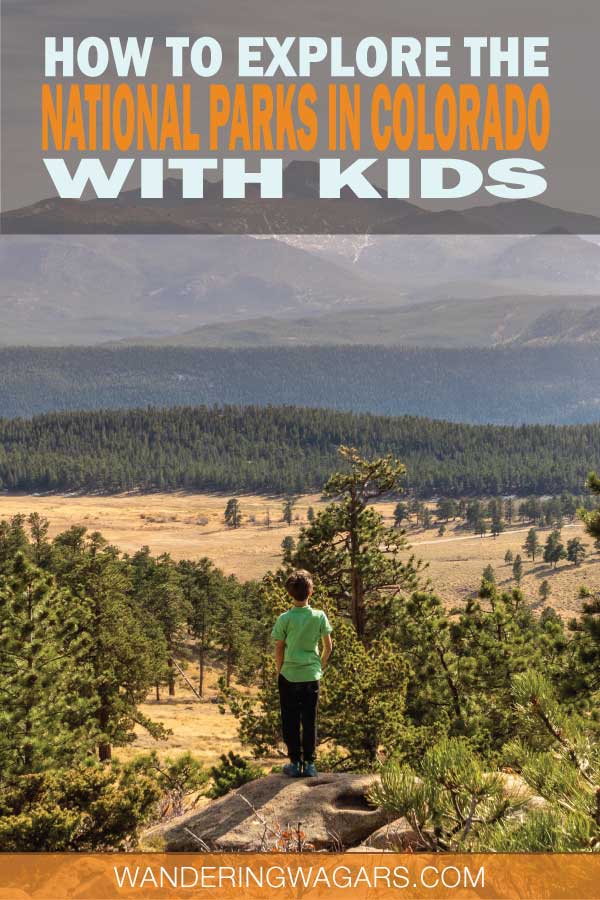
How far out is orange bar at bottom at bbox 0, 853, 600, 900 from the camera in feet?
27.1

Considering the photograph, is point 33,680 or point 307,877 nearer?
point 307,877

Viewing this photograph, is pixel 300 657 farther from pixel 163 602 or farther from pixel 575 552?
pixel 575 552

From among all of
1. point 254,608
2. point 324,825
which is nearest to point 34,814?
point 324,825

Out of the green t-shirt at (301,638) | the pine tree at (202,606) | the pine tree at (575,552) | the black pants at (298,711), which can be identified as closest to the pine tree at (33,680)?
the black pants at (298,711)

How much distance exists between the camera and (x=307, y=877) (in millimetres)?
9969

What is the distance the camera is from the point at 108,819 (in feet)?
50.6

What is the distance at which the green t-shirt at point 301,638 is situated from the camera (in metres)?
13.6

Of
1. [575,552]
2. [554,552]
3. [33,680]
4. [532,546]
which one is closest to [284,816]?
[33,680]

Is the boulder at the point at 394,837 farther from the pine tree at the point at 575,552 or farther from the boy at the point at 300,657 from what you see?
the pine tree at the point at 575,552

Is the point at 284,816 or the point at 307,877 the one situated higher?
the point at 307,877

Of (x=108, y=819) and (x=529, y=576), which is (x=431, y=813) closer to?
(x=108, y=819)

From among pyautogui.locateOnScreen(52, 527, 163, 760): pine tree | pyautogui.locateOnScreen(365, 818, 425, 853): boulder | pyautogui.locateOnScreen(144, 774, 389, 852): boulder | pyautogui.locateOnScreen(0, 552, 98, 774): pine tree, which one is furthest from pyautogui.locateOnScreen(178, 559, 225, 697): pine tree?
pyautogui.locateOnScreen(365, 818, 425, 853): boulder

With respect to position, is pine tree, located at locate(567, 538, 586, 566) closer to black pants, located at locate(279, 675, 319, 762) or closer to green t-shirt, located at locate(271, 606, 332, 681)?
black pants, located at locate(279, 675, 319, 762)

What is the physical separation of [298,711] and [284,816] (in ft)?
4.82
